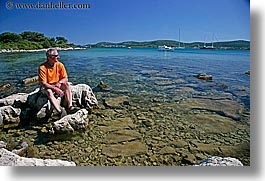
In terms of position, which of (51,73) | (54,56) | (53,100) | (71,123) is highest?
(54,56)

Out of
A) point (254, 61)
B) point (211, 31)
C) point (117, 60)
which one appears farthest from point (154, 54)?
point (254, 61)

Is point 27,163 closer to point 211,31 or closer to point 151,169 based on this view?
point 151,169

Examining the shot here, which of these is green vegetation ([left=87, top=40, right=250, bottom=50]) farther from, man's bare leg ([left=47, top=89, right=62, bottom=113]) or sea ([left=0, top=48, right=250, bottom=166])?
man's bare leg ([left=47, top=89, right=62, bottom=113])

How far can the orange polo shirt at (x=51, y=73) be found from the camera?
9.05 ft

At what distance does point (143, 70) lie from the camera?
12.4 ft

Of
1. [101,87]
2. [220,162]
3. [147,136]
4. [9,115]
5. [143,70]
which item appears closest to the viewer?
[220,162]

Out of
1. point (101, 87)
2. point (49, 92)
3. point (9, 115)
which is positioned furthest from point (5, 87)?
point (101, 87)

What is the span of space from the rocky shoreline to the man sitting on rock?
0.21 m

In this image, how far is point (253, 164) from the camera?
227 cm

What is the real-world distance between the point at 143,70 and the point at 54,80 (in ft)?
4.49

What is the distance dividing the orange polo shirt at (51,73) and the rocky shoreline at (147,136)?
39 cm

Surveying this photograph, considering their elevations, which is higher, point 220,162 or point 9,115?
point 9,115

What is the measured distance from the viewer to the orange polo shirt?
2.76 metres

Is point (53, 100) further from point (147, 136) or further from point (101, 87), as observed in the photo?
point (147, 136)
